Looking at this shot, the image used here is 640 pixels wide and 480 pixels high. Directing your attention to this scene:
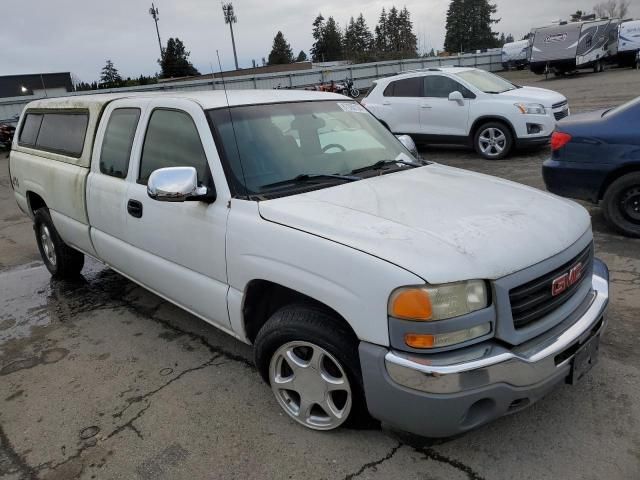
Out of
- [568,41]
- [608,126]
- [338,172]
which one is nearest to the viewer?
[338,172]

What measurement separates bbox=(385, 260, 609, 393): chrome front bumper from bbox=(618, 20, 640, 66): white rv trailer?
103 feet

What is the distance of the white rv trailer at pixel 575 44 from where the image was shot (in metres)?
26.8

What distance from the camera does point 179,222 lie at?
323 centimetres

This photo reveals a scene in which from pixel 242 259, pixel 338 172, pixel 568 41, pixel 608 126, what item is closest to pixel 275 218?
pixel 242 259

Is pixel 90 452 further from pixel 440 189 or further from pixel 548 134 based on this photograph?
pixel 548 134

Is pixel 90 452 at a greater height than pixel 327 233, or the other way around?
pixel 327 233

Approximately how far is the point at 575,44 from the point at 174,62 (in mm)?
27543

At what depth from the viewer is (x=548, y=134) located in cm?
939

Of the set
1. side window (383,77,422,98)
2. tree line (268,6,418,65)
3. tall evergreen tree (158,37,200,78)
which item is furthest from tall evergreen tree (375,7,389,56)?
side window (383,77,422,98)

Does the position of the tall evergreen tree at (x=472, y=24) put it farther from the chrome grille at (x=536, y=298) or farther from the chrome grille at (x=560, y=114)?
the chrome grille at (x=536, y=298)

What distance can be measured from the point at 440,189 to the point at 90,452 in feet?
7.84

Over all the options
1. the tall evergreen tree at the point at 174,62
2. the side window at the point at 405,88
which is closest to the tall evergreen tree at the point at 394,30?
the tall evergreen tree at the point at 174,62

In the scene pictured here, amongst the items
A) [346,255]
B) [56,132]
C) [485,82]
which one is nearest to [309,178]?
[346,255]

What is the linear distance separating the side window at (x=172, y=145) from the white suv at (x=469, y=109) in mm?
6536
